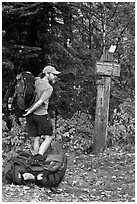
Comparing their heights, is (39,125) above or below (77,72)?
below

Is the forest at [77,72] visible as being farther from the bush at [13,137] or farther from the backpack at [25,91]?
the backpack at [25,91]

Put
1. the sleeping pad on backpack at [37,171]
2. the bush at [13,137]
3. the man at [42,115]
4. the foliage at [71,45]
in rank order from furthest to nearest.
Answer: the foliage at [71,45], the bush at [13,137], the man at [42,115], the sleeping pad on backpack at [37,171]

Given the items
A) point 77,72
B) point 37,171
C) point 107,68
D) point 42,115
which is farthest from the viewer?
point 77,72

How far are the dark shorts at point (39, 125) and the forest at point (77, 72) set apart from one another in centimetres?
95

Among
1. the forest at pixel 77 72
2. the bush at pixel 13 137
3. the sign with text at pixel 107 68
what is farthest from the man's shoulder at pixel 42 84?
the bush at pixel 13 137

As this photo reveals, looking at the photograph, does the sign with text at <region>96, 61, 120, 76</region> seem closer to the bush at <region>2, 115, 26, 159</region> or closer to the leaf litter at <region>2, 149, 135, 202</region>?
the leaf litter at <region>2, 149, 135, 202</region>

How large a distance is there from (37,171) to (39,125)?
700 millimetres

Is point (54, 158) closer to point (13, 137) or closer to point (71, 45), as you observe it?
point (13, 137)

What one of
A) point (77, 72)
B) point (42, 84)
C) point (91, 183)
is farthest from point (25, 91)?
point (77, 72)

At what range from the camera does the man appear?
5.30 m

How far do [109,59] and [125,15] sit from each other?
8.82ft

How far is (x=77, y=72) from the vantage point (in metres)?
8.13

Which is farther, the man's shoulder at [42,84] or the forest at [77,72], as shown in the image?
the forest at [77,72]

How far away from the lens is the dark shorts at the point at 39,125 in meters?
5.40
